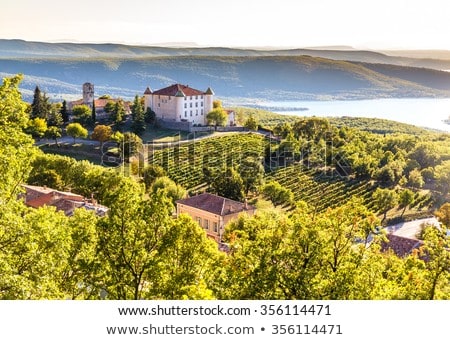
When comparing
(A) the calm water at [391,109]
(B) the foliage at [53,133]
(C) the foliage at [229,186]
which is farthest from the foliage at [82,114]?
Result: (A) the calm water at [391,109]

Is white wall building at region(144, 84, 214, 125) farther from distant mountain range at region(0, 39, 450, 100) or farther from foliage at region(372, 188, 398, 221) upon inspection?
foliage at region(372, 188, 398, 221)

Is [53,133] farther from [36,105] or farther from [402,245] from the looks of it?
[402,245]

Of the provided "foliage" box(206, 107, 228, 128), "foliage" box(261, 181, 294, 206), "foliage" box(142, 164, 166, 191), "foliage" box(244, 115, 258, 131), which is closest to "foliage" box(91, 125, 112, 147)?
"foliage" box(206, 107, 228, 128)

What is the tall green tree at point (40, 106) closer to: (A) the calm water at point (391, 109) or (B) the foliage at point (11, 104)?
(A) the calm water at point (391, 109)

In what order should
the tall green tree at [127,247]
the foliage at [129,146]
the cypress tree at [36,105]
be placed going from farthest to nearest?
the cypress tree at [36,105] < the foliage at [129,146] < the tall green tree at [127,247]

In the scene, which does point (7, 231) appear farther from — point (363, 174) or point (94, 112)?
point (94, 112)

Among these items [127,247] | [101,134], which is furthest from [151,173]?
[127,247]
